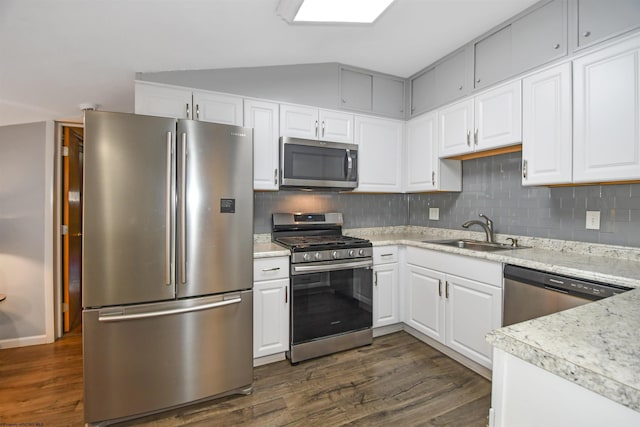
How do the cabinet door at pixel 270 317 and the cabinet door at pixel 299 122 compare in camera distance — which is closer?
the cabinet door at pixel 270 317

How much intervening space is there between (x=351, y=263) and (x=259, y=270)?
2.60ft

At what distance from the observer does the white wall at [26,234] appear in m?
2.81

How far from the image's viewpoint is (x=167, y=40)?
1.92 metres

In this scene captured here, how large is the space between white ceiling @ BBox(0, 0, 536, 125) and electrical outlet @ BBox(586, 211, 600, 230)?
1497 millimetres

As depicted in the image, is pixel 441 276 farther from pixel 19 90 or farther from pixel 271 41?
pixel 19 90

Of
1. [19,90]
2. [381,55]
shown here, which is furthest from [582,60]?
[19,90]

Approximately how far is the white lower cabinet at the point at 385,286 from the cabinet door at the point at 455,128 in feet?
3.42

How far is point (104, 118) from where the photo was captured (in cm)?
169

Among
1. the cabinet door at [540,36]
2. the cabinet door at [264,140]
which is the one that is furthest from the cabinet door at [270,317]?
the cabinet door at [540,36]

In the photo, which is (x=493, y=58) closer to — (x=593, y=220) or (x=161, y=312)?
(x=593, y=220)

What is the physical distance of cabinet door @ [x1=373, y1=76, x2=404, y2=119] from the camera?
3130 millimetres

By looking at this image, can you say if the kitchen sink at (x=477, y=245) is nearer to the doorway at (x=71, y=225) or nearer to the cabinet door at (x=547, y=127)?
the cabinet door at (x=547, y=127)

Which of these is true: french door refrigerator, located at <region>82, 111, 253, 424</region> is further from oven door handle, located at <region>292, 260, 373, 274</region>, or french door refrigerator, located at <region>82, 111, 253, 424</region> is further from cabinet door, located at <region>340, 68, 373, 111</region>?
cabinet door, located at <region>340, 68, 373, 111</region>

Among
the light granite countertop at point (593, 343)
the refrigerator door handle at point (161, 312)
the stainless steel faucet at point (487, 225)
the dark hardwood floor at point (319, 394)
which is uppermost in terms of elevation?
the stainless steel faucet at point (487, 225)
